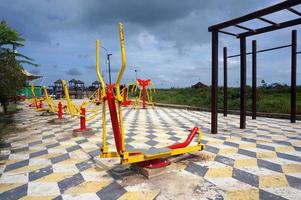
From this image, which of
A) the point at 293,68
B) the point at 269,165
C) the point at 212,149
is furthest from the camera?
the point at 293,68

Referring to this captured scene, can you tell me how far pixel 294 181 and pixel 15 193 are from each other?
3457 millimetres

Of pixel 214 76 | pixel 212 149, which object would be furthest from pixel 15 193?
pixel 214 76

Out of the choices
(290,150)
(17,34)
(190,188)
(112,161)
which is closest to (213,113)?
(290,150)

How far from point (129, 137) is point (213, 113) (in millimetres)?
2291

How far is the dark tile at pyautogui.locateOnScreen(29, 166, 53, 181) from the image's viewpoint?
A: 11.8ft

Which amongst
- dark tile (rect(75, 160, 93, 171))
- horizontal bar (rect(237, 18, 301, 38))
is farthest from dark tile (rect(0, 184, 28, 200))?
horizontal bar (rect(237, 18, 301, 38))

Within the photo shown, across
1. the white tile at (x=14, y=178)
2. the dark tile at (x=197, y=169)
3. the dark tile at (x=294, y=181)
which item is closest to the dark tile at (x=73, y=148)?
the white tile at (x=14, y=178)

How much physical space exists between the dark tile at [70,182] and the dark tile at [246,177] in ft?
6.82

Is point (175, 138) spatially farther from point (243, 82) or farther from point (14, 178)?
point (14, 178)

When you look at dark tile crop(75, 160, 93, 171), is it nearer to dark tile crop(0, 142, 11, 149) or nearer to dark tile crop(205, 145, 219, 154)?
dark tile crop(205, 145, 219, 154)

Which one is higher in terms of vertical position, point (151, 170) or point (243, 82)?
point (243, 82)

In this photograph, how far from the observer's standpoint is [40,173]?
12.3 feet

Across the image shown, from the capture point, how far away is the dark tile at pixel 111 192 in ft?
9.46

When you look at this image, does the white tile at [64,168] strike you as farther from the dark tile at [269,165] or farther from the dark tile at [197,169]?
the dark tile at [269,165]
